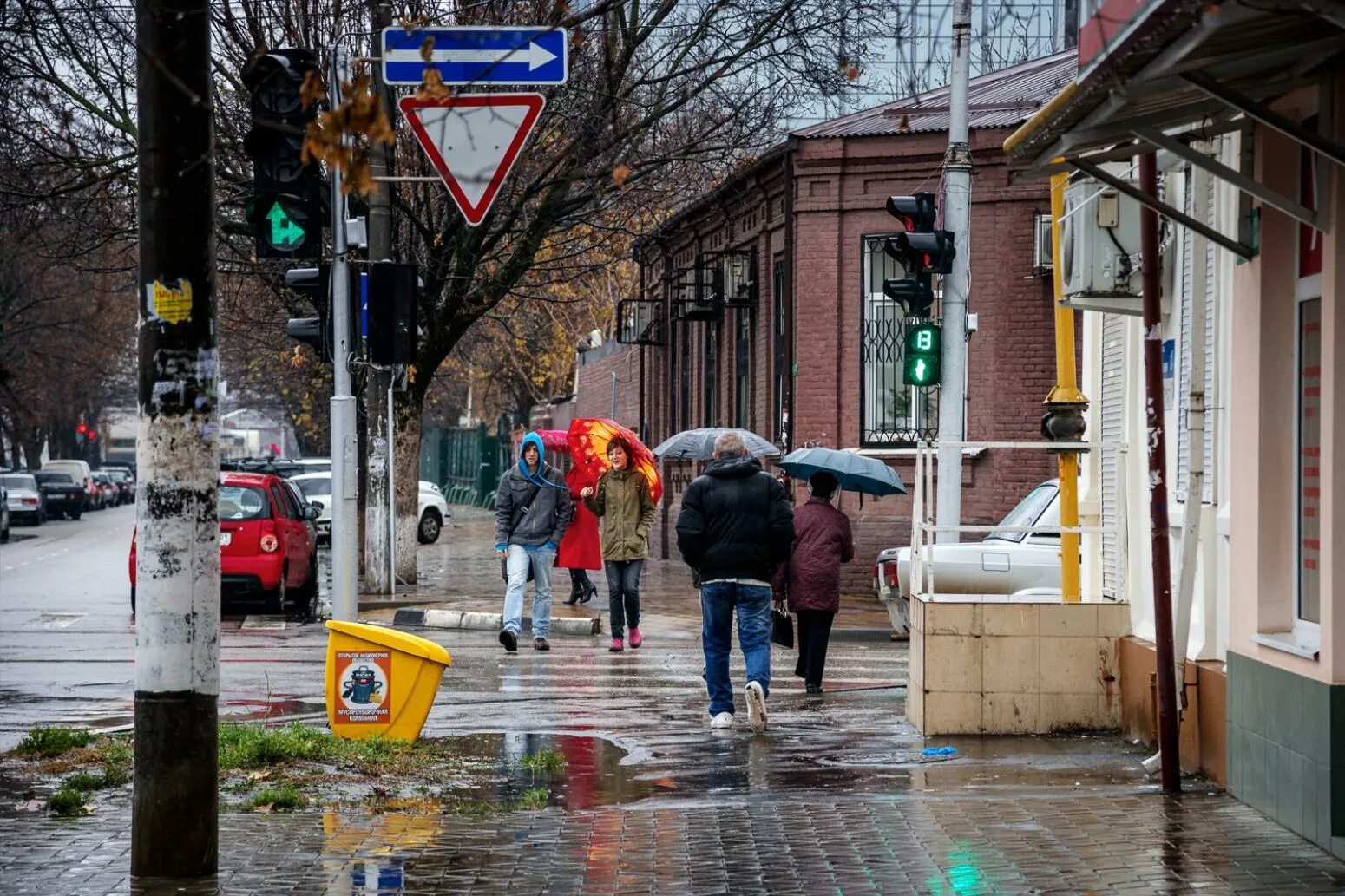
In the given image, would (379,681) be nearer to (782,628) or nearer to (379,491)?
(782,628)

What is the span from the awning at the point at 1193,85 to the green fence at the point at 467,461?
2157 inches

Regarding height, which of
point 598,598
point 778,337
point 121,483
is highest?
point 778,337

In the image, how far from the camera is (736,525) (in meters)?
11.9

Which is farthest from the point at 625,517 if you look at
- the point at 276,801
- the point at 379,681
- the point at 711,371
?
the point at 711,371

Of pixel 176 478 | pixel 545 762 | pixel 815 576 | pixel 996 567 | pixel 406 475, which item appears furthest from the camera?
pixel 406 475

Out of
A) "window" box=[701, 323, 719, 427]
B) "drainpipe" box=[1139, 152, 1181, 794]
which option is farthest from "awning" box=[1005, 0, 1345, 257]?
"window" box=[701, 323, 719, 427]

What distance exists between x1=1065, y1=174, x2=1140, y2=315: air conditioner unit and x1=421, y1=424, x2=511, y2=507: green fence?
172 feet

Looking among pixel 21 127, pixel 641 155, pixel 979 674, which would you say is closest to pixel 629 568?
pixel 979 674

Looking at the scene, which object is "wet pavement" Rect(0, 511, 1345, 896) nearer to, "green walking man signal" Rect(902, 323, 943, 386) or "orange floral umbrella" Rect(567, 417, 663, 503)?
"green walking man signal" Rect(902, 323, 943, 386)

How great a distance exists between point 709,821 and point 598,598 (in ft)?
53.9

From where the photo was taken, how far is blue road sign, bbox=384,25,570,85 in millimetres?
8348

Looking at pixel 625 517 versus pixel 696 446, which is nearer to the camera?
pixel 625 517

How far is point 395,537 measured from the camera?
2538 cm

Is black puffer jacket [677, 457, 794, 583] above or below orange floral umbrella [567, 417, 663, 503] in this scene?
below
